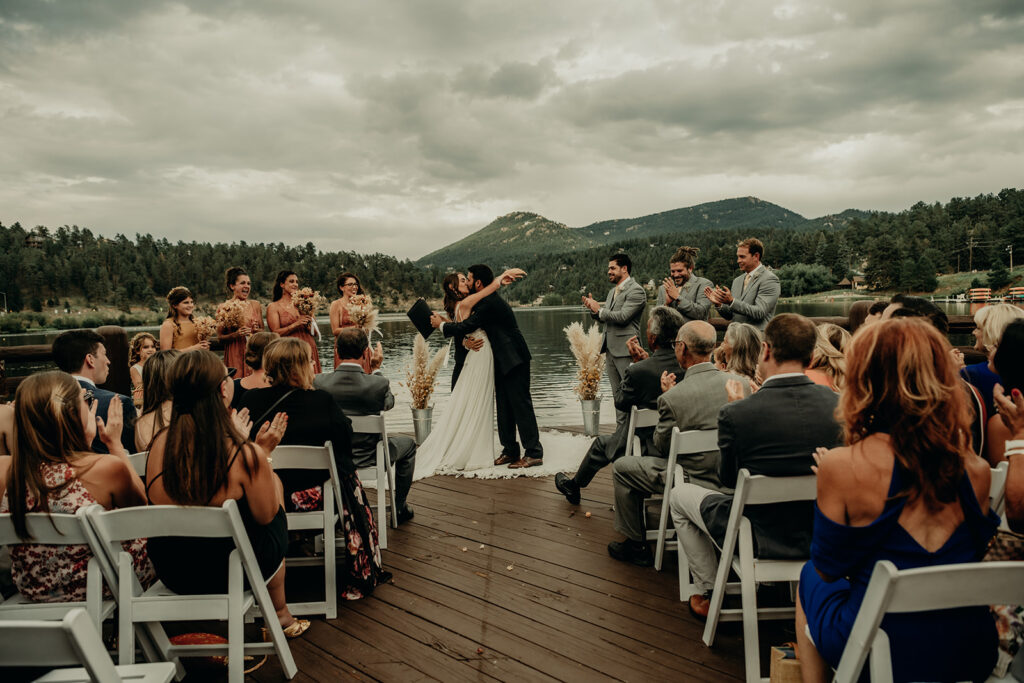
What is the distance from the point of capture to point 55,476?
6.79 ft

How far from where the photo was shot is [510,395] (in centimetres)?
576

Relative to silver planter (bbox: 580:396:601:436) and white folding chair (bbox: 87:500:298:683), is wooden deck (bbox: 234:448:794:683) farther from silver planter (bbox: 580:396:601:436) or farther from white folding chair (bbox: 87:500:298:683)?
silver planter (bbox: 580:396:601:436)

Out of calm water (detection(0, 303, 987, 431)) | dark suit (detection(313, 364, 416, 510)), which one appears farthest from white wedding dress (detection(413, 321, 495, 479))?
dark suit (detection(313, 364, 416, 510))

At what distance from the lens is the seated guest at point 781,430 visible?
225cm

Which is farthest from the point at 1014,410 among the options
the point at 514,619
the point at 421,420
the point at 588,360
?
the point at 421,420

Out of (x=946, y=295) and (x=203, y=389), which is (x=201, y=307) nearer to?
(x=203, y=389)

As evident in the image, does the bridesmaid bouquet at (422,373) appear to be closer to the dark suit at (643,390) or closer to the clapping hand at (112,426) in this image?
the dark suit at (643,390)

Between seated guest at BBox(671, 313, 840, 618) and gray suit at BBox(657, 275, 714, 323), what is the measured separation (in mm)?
3771

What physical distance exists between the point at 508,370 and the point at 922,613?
441cm

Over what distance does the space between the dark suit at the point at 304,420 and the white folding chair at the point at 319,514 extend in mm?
119

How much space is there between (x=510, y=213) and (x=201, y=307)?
126905 millimetres

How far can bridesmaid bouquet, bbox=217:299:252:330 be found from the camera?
5723 millimetres

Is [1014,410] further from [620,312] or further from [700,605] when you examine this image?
[620,312]

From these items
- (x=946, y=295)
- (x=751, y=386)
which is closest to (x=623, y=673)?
(x=751, y=386)
